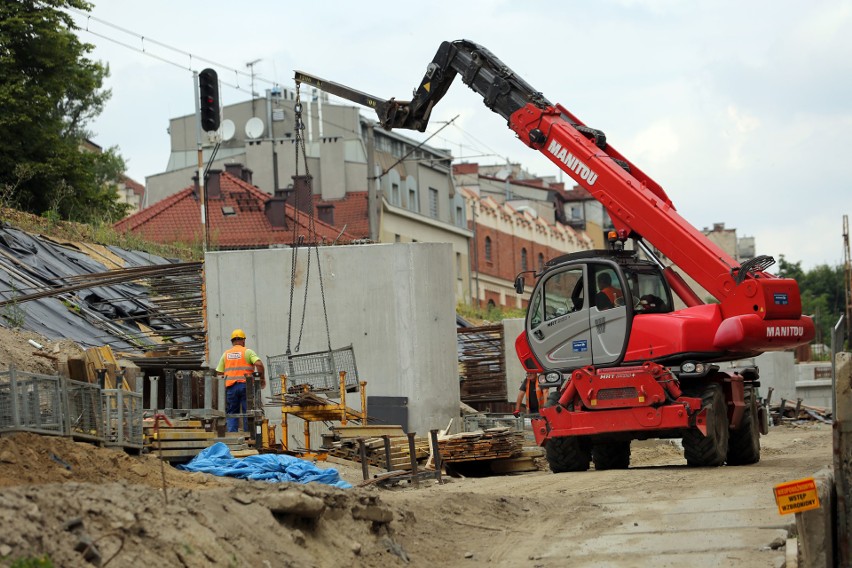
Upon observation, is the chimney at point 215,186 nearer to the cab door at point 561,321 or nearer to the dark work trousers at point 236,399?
the dark work trousers at point 236,399

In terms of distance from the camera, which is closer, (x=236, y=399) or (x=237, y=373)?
(x=236, y=399)

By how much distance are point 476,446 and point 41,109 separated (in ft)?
94.5

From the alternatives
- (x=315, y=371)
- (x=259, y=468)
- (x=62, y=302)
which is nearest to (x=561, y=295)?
(x=315, y=371)

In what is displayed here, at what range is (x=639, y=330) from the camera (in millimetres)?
18891

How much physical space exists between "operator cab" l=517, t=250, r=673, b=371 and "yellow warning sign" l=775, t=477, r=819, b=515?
880cm

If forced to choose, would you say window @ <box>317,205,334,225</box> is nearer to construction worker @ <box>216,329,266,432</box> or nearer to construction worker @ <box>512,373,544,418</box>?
construction worker @ <box>512,373,544,418</box>

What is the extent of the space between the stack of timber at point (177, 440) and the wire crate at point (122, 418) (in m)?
0.28

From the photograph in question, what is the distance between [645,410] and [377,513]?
A: 7638 millimetres

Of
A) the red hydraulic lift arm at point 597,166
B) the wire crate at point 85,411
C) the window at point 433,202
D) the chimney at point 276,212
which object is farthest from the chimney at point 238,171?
the wire crate at point 85,411

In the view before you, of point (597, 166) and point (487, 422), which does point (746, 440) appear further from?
point (487, 422)

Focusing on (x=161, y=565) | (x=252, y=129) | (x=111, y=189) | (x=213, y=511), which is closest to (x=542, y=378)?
(x=213, y=511)

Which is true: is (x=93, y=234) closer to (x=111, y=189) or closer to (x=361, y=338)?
(x=361, y=338)

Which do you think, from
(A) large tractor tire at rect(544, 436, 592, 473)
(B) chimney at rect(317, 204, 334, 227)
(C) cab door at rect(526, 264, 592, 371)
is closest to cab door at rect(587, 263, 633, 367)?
(C) cab door at rect(526, 264, 592, 371)

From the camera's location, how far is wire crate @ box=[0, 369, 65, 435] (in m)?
13.0
